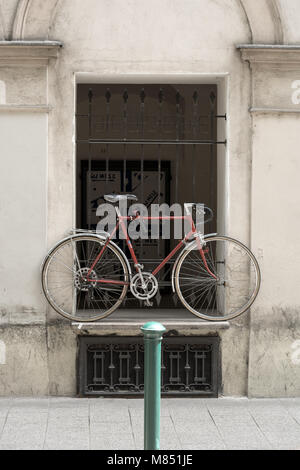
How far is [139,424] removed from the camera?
6820mm

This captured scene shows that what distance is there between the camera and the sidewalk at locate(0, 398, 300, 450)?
246 inches

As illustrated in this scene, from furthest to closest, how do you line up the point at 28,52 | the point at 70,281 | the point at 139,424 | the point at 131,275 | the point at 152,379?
the point at 70,281
the point at 131,275
the point at 28,52
the point at 139,424
the point at 152,379

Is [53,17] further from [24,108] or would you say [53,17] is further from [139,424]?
[139,424]

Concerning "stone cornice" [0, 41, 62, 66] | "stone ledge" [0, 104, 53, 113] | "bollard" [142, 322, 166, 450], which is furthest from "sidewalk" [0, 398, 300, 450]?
"stone cornice" [0, 41, 62, 66]

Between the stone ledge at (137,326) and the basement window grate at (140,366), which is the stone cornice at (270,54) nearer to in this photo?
the stone ledge at (137,326)

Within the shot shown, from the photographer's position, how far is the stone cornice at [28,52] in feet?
24.7

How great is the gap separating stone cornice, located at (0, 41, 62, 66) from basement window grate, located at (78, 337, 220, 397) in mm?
2522

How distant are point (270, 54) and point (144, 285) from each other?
234 cm

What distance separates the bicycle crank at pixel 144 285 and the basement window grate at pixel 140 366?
16.8 inches

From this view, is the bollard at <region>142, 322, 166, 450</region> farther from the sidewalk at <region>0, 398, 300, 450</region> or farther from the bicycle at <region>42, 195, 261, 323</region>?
the bicycle at <region>42, 195, 261, 323</region>

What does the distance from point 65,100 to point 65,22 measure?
2.28 ft

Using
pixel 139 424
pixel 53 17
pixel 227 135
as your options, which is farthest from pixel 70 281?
pixel 53 17

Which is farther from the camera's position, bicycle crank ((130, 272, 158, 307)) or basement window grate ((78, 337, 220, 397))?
basement window grate ((78, 337, 220, 397))
